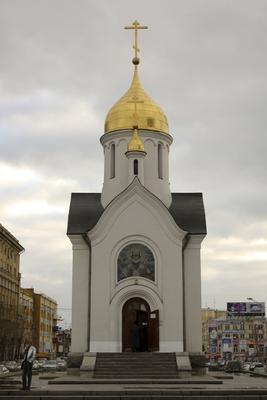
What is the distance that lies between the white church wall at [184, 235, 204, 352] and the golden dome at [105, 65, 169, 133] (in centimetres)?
721

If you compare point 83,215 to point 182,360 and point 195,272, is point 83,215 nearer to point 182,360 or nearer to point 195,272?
point 195,272

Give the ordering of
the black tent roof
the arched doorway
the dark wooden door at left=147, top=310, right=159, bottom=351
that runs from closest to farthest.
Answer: the dark wooden door at left=147, top=310, right=159, bottom=351
the arched doorway
the black tent roof

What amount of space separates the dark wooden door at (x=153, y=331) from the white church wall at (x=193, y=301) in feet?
5.56

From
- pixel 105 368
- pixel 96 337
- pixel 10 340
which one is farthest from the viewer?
pixel 10 340

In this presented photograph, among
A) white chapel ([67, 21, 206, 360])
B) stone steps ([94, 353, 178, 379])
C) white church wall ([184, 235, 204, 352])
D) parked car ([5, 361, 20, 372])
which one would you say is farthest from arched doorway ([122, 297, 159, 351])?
parked car ([5, 361, 20, 372])

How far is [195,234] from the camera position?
98.5 ft

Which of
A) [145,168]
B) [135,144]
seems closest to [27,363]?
Result: [135,144]

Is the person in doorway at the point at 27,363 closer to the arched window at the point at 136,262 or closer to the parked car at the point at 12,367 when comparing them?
the arched window at the point at 136,262

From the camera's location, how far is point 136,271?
28.8 m

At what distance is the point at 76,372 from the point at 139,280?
16.2ft

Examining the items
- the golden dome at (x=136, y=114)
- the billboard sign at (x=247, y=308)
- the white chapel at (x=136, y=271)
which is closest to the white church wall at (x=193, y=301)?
the white chapel at (x=136, y=271)

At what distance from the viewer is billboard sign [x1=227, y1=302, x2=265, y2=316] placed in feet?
221

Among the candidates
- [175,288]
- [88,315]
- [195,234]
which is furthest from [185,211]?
[88,315]

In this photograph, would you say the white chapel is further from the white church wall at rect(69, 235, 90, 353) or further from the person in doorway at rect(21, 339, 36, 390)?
the person in doorway at rect(21, 339, 36, 390)
